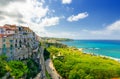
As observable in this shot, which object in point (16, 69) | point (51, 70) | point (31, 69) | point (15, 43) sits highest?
point (15, 43)

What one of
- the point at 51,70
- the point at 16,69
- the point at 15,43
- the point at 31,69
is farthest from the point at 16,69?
the point at 51,70

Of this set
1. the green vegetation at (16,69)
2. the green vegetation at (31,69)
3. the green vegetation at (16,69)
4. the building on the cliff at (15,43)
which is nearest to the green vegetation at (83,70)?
the green vegetation at (31,69)

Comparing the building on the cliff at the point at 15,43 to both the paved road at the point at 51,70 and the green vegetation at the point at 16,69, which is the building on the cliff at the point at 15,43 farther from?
the paved road at the point at 51,70

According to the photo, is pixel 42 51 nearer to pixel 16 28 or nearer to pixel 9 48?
pixel 16 28

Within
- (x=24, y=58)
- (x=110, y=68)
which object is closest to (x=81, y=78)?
(x=110, y=68)

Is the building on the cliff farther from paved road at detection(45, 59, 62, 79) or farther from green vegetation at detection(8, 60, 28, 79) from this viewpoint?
paved road at detection(45, 59, 62, 79)

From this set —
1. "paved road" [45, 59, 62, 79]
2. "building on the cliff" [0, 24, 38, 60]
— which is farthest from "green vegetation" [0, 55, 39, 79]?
"paved road" [45, 59, 62, 79]

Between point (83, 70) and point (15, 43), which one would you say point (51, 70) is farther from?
point (15, 43)

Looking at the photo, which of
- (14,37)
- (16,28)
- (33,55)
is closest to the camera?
(14,37)
